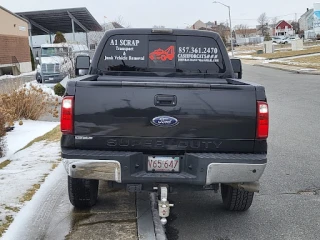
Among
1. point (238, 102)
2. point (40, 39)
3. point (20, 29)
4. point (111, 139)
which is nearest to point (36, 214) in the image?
point (111, 139)

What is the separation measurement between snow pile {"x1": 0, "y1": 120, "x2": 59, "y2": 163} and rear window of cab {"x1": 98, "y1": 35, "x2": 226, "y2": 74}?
10.6ft

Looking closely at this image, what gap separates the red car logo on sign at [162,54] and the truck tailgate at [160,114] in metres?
1.53

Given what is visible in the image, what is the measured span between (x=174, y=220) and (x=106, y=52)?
2234 millimetres

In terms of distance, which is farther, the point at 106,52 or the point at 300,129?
the point at 300,129

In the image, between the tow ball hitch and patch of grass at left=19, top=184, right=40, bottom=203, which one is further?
patch of grass at left=19, top=184, right=40, bottom=203

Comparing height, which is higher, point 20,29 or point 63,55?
point 20,29

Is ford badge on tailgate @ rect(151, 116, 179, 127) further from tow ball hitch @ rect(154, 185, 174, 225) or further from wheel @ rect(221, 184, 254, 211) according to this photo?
wheel @ rect(221, 184, 254, 211)

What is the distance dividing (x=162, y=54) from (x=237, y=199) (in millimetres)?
2000

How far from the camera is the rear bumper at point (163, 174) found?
3.92 meters

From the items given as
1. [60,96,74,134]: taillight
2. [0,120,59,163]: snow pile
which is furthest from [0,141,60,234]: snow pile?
[60,96,74,134]: taillight

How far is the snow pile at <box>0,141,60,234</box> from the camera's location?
5.01 metres

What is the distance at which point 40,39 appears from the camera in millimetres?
61844

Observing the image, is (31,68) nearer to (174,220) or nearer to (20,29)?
(20,29)

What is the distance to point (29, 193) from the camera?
5398 millimetres
